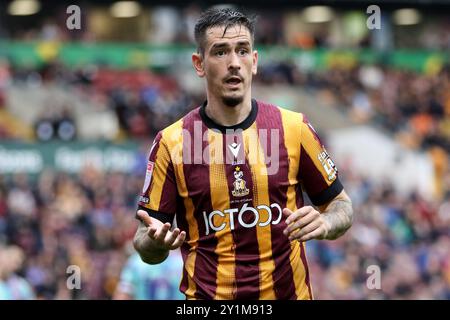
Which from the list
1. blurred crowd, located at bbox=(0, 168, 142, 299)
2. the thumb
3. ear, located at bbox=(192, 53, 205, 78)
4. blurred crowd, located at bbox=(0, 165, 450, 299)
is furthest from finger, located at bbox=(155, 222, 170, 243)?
blurred crowd, located at bbox=(0, 168, 142, 299)

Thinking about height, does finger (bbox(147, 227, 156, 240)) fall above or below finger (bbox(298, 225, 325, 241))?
above

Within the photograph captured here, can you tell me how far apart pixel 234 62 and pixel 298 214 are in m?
0.91

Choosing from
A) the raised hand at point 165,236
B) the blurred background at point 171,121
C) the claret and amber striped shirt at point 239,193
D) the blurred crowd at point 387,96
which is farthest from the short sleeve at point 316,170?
the blurred crowd at point 387,96

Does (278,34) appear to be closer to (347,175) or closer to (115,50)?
(115,50)

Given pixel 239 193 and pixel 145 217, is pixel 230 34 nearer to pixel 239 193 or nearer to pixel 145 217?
pixel 239 193

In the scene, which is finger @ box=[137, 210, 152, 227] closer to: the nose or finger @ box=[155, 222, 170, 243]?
finger @ box=[155, 222, 170, 243]

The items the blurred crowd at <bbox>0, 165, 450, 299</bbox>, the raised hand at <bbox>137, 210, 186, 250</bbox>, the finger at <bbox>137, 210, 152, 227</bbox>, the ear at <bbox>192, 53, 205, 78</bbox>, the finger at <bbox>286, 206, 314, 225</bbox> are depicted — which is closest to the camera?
the finger at <bbox>286, 206, 314, 225</bbox>

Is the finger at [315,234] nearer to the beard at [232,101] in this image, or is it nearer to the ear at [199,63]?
the beard at [232,101]

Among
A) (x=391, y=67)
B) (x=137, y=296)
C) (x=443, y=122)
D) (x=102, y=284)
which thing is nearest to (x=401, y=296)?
(x=102, y=284)

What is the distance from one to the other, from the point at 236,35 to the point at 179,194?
0.90 meters

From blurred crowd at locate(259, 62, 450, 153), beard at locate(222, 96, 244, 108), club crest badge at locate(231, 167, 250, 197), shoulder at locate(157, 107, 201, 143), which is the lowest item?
Result: club crest badge at locate(231, 167, 250, 197)

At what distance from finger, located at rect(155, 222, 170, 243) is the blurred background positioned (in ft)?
9.85

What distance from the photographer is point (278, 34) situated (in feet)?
106

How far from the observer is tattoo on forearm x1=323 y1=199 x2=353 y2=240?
5453 millimetres
